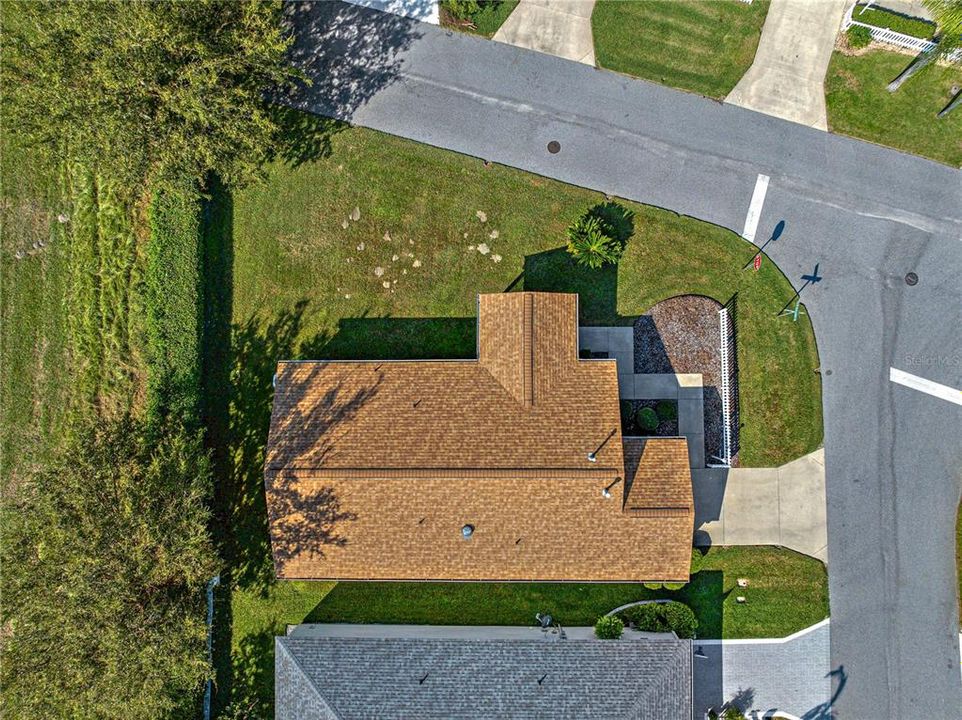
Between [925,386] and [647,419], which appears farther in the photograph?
[925,386]

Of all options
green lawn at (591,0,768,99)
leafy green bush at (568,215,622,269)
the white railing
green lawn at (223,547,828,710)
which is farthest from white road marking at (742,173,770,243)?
green lawn at (223,547,828,710)

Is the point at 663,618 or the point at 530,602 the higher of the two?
the point at 530,602

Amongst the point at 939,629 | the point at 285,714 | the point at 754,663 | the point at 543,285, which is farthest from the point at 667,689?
the point at 543,285

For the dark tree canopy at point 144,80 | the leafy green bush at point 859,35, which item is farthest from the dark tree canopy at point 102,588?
the leafy green bush at point 859,35

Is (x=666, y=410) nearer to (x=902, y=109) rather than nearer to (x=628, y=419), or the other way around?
(x=628, y=419)

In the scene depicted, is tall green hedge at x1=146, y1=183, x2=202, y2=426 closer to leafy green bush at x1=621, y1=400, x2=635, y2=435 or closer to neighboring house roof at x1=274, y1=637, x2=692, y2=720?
neighboring house roof at x1=274, y1=637, x2=692, y2=720

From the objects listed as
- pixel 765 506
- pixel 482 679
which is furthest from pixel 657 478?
pixel 482 679
